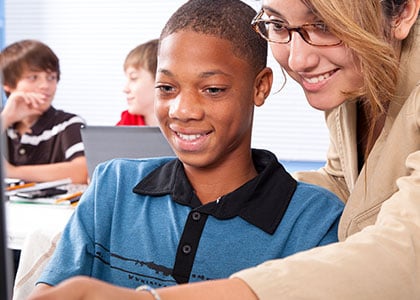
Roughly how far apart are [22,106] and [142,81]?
56cm

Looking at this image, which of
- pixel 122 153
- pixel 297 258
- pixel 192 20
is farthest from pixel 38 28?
pixel 297 258

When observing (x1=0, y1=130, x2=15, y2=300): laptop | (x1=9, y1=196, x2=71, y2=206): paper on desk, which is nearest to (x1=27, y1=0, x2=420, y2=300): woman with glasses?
(x1=0, y1=130, x2=15, y2=300): laptop

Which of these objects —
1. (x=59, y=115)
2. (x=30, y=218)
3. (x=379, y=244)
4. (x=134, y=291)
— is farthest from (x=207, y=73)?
(x=59, y=115)

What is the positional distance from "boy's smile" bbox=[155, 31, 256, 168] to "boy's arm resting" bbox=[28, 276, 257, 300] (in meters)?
0.53

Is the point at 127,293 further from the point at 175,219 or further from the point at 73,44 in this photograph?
the point at 73,44

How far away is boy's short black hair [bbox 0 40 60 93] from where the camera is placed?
3205mm

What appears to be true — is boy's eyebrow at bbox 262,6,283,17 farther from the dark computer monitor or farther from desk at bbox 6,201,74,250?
desk at bbox 6,201,74,250

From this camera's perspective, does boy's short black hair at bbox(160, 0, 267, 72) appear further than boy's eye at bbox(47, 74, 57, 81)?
No

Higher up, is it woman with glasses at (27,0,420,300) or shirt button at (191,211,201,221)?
woman with glasses at (27,0,420,300)

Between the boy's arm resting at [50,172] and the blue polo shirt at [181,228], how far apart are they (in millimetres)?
1673

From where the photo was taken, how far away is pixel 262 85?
1324 millimetres

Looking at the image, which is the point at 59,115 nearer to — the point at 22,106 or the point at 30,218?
the point at 22,106

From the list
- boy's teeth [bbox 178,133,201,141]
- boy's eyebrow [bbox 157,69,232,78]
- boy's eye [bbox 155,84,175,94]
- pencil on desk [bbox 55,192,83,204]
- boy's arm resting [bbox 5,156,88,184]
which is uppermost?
A: boy's eyebrow [bbox 157,69,232,78]

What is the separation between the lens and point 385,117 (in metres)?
1.27
